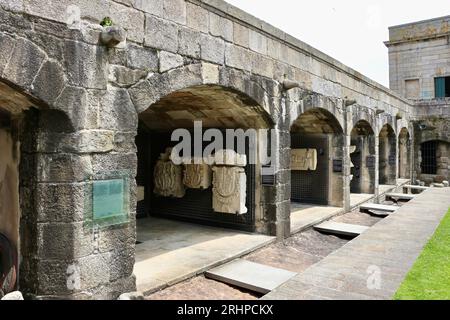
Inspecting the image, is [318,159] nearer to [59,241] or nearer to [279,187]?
[279,187]

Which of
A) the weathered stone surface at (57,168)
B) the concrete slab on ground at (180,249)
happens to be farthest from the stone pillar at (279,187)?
the weathered stone surface at (57,168)

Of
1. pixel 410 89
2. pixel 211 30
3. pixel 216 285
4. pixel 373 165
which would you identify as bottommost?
pixel 216 285

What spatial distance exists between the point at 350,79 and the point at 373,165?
3.21 meters

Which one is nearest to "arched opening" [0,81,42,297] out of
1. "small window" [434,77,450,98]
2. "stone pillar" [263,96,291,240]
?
"stone pillar" [263,96,291,240]

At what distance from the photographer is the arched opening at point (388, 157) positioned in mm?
13633

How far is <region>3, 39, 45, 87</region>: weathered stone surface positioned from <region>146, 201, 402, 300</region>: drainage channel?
2422 millimetres

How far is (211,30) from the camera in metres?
4.83

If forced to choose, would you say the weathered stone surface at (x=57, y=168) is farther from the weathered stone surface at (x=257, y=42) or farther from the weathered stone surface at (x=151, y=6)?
the weathered stone surface at (x=257, y=42)

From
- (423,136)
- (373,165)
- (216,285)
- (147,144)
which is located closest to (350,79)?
(373,165)

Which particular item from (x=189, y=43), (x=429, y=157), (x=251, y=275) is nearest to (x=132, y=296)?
(x=251, y=275)

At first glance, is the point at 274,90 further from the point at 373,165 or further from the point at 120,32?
the point at 373,165

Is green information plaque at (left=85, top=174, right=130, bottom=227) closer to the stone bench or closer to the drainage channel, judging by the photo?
the drainage channel

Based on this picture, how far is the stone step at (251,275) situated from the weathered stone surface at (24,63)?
296cm

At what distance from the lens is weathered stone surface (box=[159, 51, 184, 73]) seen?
412 centimetres
